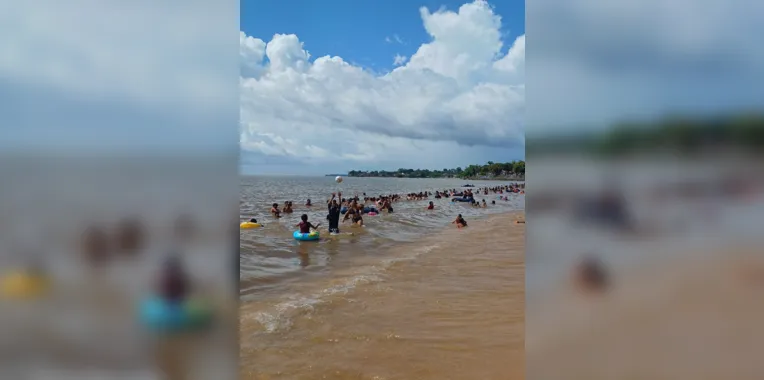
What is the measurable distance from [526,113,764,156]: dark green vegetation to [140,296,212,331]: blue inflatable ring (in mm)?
1260

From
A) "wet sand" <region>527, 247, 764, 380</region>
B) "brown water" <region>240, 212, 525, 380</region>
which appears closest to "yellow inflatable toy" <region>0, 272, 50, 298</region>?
"brown water" <region>240, 212, 525, 380</region>

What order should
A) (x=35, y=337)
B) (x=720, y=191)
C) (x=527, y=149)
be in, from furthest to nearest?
(x=720, y=191) → (x=35, y=337) → (x=527, y=149)

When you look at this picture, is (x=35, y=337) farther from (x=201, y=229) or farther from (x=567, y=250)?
(x=567, y=250)

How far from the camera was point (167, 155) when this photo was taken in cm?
134

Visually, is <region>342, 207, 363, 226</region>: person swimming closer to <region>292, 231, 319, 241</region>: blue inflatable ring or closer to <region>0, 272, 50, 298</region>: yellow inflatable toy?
<region>292, 231, 319, 241</region>: blue inflatable ring

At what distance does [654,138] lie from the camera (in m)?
2.91

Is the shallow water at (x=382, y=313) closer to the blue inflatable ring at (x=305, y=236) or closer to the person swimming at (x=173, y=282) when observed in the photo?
the person swimming at (x=173, y=282)

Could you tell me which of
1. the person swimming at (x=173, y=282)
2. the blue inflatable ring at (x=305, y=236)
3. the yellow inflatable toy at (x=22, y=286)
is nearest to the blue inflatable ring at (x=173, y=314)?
the person swimming at (x=173, y=282)

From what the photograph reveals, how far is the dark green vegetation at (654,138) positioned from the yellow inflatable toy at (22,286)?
8.31 ft

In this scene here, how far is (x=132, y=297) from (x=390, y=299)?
428 centimetres

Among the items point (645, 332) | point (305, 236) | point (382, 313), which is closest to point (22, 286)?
point (382, 313)

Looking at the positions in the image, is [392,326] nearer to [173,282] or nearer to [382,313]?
[382,313]

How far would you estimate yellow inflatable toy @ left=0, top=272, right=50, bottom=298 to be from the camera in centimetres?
215

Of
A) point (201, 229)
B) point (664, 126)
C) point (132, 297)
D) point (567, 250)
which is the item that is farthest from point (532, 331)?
point (664, 126)
